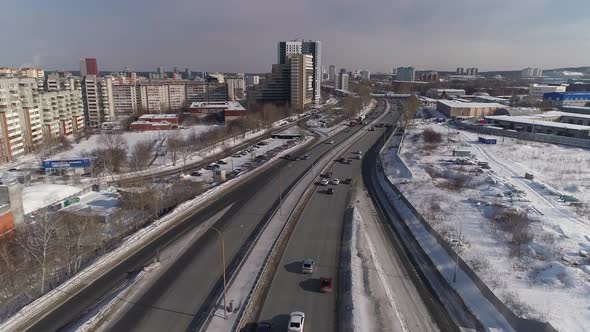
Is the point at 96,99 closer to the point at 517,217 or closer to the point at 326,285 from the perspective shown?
the point at 326,285

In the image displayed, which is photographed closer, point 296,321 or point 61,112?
point 296,321

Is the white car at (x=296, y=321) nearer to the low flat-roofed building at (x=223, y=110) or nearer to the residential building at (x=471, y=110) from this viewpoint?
the low flat-roofed building at (x=223, y=110)

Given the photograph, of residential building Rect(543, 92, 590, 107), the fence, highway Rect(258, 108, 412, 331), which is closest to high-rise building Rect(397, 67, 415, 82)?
residential building Rect(543, 92, 590, 107)

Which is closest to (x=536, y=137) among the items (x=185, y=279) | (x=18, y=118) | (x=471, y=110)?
(x=471, y=110)

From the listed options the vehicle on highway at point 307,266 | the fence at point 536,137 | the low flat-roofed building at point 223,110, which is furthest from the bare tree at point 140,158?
the fence at point 536,137

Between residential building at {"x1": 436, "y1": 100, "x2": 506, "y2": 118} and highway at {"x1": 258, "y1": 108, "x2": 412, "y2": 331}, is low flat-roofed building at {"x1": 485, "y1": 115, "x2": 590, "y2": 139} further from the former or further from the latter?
highway at {"x1": 258, "y1": 108, "x2": 412, "y2": 331}
